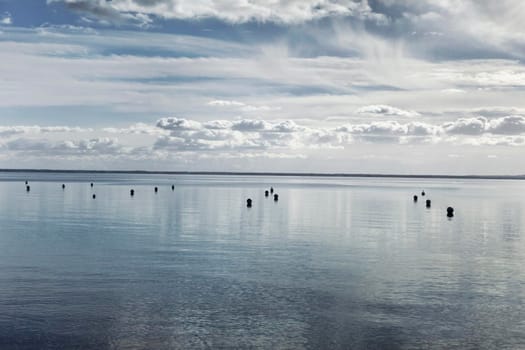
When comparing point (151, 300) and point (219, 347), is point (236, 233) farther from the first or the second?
point (219, 347)

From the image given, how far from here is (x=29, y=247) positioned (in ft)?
117

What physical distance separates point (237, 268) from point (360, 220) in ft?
102

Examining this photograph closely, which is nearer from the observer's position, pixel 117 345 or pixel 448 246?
pixel 117 345

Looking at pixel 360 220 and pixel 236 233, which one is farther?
pixel 360 220

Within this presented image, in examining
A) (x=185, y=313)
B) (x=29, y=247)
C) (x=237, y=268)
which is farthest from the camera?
(x=29, y=247)

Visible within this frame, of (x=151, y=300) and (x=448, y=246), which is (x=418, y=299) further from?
(x=448, y=246)

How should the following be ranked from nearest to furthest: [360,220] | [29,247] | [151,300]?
1. [151,300]
2. [29,247]
3. [360,220]

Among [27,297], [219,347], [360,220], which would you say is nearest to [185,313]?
[219,347]

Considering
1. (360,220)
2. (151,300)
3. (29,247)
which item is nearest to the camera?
(151,300)

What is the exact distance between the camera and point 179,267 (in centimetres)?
2895

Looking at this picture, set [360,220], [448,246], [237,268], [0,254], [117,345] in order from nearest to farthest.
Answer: [117,345] < [237,268] < [0,254] < [448,246] < [360,220]

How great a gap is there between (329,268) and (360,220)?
96.8 feet

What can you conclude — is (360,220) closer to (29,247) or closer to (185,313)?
(29,247)

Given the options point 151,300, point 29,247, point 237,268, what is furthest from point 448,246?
point 29,247
